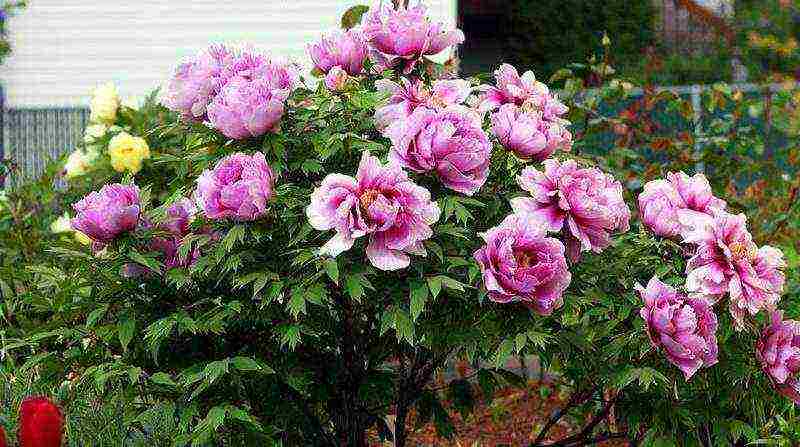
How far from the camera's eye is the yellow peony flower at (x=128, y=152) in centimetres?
484

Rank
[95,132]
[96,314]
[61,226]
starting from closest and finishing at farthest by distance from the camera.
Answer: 1. [96,314]
2. [61,226]
3. [95,132]

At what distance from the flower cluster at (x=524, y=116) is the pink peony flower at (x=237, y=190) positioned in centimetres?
54

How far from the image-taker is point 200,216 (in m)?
2.64

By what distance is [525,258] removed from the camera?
2.44m

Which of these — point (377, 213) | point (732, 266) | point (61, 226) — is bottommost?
point (61, 226)

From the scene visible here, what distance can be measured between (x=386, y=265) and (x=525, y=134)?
0.47 meters

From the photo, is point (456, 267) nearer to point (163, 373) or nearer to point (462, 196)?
point (462, 196)

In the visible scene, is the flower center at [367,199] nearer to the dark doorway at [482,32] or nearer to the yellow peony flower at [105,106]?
the yellow peony flower at [105,106]

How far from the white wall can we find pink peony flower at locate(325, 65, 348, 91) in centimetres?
762

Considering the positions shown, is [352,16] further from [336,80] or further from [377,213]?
[377,213]

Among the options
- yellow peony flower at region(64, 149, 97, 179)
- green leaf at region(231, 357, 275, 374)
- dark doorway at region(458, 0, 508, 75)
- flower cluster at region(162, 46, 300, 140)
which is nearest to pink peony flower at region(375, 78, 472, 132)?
flower cluster at region(162, 46, 300, 140)

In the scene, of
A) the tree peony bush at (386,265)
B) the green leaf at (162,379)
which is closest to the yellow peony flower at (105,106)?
the tree peony bush at (386,265)

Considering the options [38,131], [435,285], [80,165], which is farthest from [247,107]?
[38,131]

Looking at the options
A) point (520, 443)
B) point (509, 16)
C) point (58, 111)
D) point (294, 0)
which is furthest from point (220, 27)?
point (509, 16)
